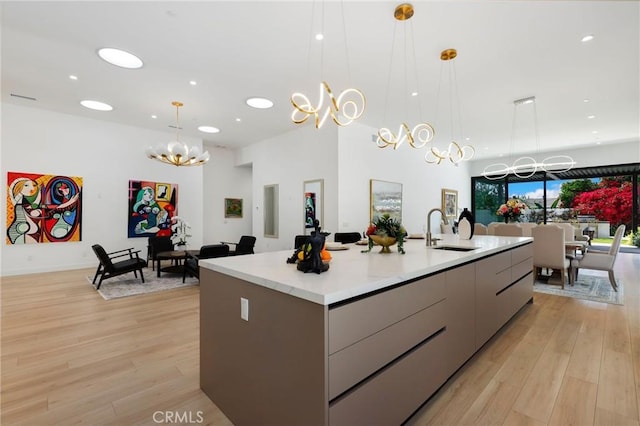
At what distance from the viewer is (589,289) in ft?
15.6

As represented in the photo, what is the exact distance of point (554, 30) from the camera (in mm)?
3301

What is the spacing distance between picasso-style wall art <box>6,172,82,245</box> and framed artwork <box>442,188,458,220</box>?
1041 centimetres

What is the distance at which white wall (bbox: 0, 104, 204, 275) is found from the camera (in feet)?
19.1

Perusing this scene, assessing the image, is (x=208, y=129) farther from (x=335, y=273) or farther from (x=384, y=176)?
(x=335, y=273)

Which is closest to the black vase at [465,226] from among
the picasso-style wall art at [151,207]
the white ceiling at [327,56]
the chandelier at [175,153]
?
the white ceiling at [327,56]

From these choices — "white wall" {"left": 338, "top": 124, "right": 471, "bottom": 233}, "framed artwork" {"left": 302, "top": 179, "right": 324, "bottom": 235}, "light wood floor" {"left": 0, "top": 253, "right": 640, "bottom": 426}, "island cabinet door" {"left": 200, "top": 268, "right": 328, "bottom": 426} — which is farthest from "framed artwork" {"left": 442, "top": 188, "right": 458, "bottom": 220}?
"island cabinet door" {"left": 200, "top": 268, "right": 328, "bottom": 426}

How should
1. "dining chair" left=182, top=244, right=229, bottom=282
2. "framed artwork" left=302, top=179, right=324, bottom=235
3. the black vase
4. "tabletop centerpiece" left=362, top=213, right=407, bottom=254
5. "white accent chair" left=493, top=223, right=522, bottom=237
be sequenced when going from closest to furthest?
"tabletop centerpiece" left=362, top=213, right=407, bottom=254
the black vase
"dining chair" left=182, top=244, right=229, bottom=282
"white accent chair" left=493, top=223, right=522, bottom=237
"framed artwork" left=302, top=179, right=324, bottom=235

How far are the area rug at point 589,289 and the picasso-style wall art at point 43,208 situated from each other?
931 centimetres

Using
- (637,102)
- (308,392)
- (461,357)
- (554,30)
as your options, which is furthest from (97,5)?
(637,102)

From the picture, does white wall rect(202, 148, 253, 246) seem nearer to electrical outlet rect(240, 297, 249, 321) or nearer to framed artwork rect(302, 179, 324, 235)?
framed artwork rect(302, 179, 324, 235)

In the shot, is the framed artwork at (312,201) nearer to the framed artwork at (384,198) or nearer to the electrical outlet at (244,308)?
the framed artwork at (384,198)

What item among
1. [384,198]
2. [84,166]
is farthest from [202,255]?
[384,198]

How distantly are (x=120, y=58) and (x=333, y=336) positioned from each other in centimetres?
475

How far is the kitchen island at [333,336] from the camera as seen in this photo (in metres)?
1.26
